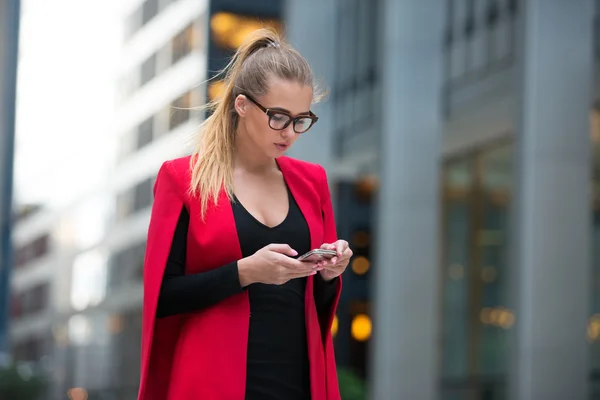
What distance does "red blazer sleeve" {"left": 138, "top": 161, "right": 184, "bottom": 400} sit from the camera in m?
2.80

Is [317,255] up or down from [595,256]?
down

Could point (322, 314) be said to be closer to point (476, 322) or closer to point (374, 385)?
point (374, 385)

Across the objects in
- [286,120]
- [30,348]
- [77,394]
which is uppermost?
[286,120]

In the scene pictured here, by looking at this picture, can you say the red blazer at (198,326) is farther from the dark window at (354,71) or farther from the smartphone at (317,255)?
the dark window at (354,71)

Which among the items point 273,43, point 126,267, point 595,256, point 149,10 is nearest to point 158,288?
point 273,43

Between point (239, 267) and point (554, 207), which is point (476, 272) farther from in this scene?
point (239, 267)

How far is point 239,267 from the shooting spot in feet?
8.95

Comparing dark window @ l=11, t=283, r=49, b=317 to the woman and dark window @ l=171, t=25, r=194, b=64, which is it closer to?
dark window @ l=171, t=25, r=194, b=64

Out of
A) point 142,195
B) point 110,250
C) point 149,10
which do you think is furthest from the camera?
point 110,250

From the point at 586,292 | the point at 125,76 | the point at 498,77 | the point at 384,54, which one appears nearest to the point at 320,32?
the point at 384,54

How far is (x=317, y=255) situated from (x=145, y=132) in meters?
16.5

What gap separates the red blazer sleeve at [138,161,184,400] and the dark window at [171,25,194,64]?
13962 mm

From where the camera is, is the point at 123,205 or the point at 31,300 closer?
the point at 123,205

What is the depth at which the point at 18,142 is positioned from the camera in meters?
20.5
